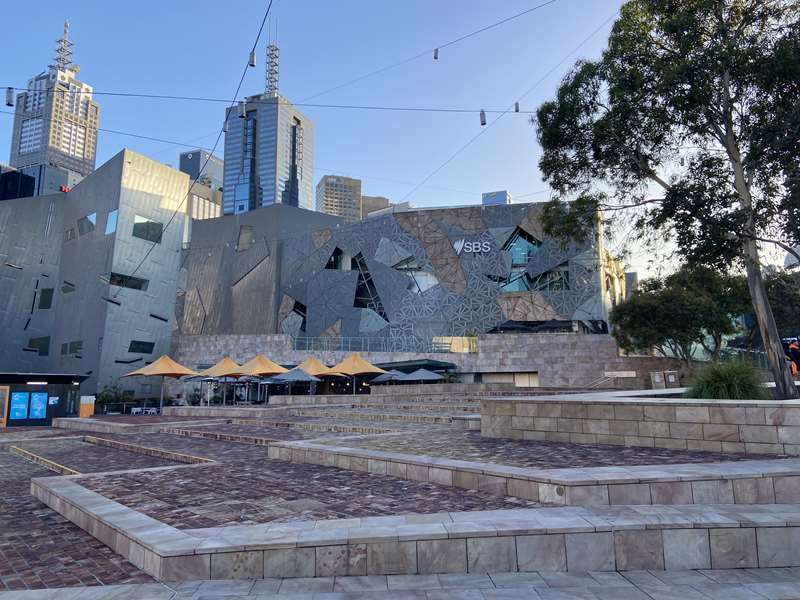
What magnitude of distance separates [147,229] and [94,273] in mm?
4920

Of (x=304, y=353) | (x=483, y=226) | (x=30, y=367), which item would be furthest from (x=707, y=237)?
(x=30, y=367)

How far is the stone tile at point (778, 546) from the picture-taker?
4547 mm

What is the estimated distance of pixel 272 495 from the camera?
6488mm

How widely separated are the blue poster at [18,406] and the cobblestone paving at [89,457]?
855cm

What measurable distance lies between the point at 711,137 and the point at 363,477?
41.1 ft

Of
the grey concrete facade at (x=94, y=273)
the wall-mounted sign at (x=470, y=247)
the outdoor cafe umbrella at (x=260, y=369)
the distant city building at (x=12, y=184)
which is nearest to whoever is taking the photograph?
the outdoor cafe umbrella at (x=260, y=369)

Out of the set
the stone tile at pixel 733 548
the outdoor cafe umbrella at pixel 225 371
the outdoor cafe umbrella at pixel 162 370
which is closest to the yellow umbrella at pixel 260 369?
the outdoor cafe umbrella at pixel 225 371

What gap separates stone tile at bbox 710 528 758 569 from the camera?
14.9 ft

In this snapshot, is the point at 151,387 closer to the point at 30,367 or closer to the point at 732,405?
the point at 30,367

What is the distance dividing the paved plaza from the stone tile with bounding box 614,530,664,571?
0.02m

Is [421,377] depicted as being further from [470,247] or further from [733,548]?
[733,548]

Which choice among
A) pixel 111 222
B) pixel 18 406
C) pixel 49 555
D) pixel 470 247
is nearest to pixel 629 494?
pixel 49 555

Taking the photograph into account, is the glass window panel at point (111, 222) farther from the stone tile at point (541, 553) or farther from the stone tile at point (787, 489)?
the stone tile at point (787, 489)

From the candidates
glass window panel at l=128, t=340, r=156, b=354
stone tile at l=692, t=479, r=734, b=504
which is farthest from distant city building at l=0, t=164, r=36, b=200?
stone tile at l=692, t=479, r=734, b=504
